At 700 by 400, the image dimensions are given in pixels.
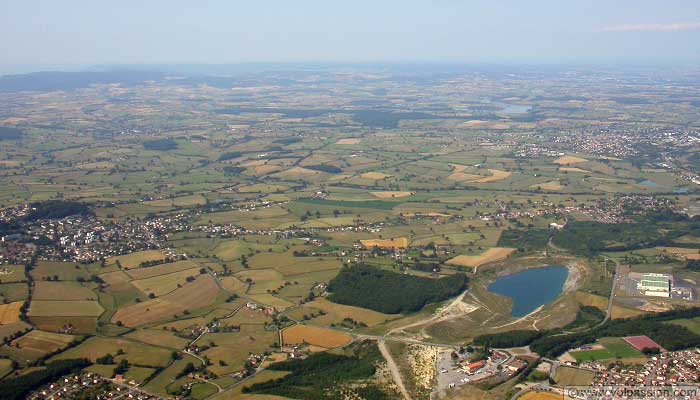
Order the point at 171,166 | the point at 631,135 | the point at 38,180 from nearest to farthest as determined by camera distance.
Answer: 1. the point at 38,180
2. the point at 171,166
3. the point at 631,135

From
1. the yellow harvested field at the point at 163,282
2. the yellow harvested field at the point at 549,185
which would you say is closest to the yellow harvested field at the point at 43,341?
the yellow harvested field at the point at 163,282

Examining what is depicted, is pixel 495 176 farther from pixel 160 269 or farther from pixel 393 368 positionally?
pixel 393 368

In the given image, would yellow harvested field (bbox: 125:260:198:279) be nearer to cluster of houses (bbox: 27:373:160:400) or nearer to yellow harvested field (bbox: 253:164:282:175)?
cluster of houses (bbox: 27:373:160:400)

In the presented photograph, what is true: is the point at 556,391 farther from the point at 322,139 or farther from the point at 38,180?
the point at 322,139

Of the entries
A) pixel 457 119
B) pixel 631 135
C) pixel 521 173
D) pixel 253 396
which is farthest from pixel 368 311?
pixel 457 119

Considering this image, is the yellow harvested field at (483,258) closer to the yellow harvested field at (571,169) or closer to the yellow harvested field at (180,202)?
the yellow harvested field at (180,202)

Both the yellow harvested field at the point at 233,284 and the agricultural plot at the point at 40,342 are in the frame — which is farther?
the yellow harvested field at the point at 233,284

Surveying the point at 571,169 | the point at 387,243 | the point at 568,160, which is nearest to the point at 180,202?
the point at 387,243
